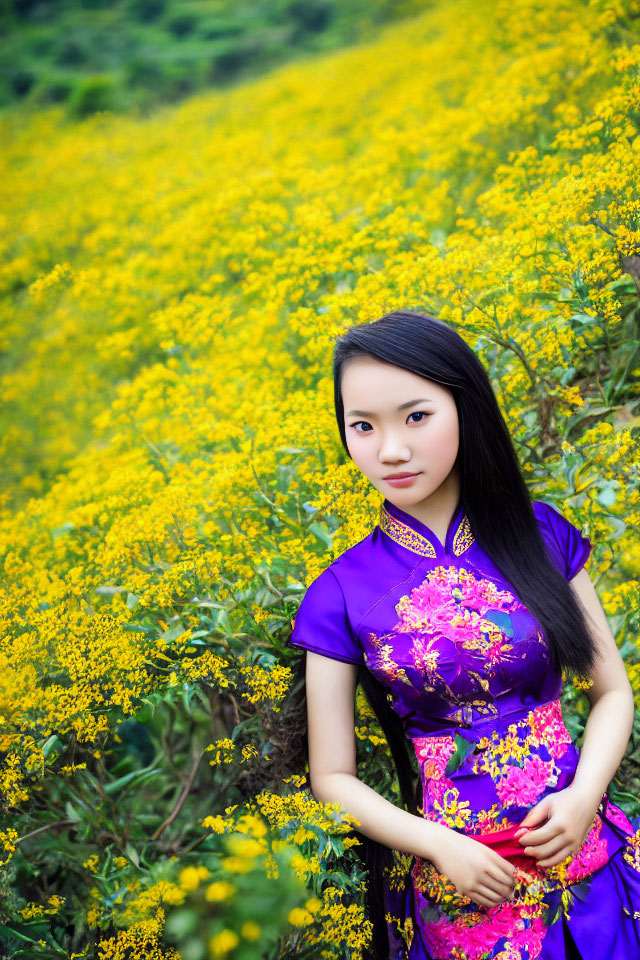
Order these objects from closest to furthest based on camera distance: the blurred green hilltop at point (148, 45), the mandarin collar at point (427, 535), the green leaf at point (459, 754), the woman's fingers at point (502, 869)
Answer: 1. the woman's fingers at point (502, 869)
2. the green leaf at point (459, 754)
3. the mandarin collar at point (427, 535)
4. the blurred green hilltop at point (148, 45)

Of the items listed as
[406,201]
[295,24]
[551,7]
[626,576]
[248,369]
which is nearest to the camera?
[626,576]

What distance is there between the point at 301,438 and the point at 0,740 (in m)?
0.91

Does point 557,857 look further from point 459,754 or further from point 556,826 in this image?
point 459,754

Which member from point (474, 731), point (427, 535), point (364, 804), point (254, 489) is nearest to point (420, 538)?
point (427, 535)

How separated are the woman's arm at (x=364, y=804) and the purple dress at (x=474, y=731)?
0.05 metres

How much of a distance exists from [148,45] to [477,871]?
22.9ft

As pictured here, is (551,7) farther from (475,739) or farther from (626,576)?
(475,739)

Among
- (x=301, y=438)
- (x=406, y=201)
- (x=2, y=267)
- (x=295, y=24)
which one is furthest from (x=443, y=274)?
(x=295, y=24)

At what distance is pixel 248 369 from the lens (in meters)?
2.36

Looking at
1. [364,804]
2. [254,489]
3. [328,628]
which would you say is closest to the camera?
[364,804]

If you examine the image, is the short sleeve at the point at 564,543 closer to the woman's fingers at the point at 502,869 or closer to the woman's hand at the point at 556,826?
the woman's hand at the point at 556,826

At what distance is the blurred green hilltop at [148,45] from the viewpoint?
579 cm

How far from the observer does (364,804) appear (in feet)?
4.03

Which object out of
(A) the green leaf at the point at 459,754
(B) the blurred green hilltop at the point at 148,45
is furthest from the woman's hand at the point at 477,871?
(B) the blurred green hilltop at the point at 148,45
